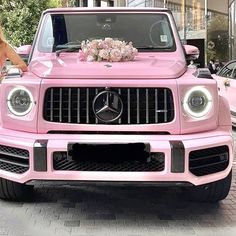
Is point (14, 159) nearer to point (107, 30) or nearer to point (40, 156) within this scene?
point (40, 156)

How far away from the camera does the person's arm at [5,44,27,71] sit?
5.31 metres

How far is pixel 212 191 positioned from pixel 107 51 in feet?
5.35

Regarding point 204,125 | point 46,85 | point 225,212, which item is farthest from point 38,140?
point 225,212

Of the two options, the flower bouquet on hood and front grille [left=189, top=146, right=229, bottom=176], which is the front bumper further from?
the flower bouquet on hood

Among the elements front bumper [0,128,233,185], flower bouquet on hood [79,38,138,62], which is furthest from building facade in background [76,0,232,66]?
front bumper [0,128,233,185]

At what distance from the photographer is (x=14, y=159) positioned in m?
4.69

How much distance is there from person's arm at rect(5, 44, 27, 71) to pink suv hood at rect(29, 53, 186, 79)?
0.25 ft

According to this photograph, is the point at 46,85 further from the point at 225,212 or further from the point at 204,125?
the point at 225,212

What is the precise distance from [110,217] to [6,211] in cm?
94

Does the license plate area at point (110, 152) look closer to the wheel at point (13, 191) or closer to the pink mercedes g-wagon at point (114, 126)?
the pink mercedes g-wagon at point (114, 126)

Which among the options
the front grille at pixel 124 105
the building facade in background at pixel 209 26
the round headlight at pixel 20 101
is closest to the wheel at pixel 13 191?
the round headlight at pixel 20 101

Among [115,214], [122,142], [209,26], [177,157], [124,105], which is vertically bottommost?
[209,26]

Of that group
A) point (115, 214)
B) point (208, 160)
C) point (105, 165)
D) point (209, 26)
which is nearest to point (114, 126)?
point (105, 165)

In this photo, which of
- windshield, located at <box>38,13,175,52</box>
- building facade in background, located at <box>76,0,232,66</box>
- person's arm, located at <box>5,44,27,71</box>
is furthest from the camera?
building facade in background, located at <box>76,0,232,66</box>
